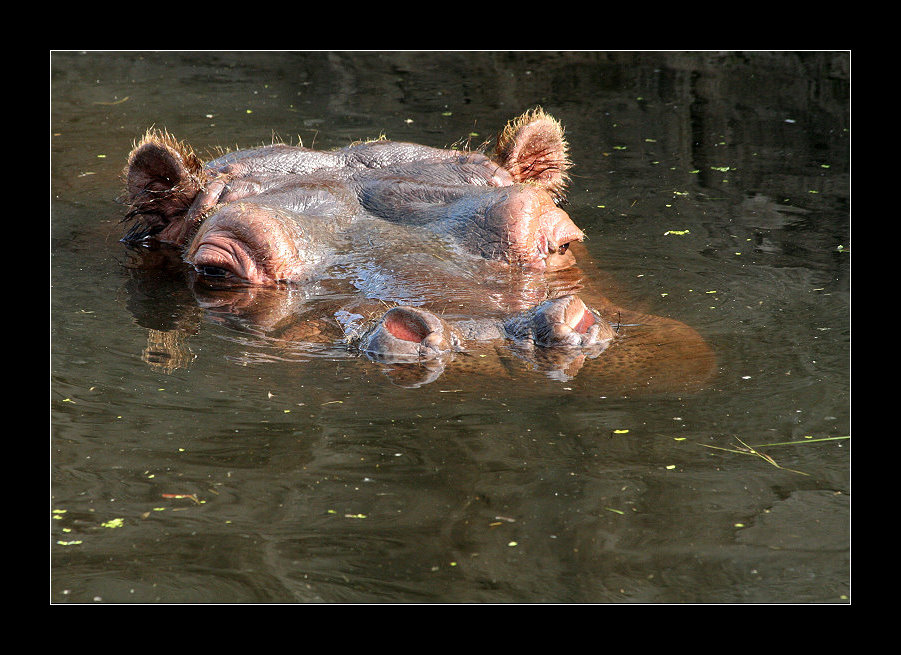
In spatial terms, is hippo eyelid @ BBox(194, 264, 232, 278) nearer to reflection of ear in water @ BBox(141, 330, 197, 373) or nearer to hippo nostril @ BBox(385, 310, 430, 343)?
reflection of ear in water @ BBox(141, 330, 197, 373)

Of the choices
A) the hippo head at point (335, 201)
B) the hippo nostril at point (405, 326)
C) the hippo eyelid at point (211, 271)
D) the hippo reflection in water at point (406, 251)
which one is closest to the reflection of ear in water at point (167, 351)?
the hippo reflection in water at point (406, 251)

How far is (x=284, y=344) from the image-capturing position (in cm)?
582

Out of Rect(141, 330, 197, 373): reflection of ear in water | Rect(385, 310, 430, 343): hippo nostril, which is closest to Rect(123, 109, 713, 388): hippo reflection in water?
Rect(385, 310, 430, 343): hippo nostril

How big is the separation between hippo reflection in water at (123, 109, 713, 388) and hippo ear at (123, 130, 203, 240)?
0.4 inches

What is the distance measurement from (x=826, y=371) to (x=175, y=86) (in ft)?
28.6

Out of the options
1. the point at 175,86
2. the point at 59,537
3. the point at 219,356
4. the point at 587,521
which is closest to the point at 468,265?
the point at 219,356

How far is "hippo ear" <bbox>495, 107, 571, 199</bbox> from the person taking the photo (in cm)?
756

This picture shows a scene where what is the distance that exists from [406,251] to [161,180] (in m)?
1.97

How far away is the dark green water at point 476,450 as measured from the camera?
12.5ft

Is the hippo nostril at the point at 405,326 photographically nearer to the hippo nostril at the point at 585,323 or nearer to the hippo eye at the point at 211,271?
the hippo nostril at the point at 585,323

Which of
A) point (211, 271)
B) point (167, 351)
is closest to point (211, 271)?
point (211, 271)

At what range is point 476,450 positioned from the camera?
15.3 feet

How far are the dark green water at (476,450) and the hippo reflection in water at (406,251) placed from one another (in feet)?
0.66

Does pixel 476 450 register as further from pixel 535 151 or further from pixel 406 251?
pixel 535 151
